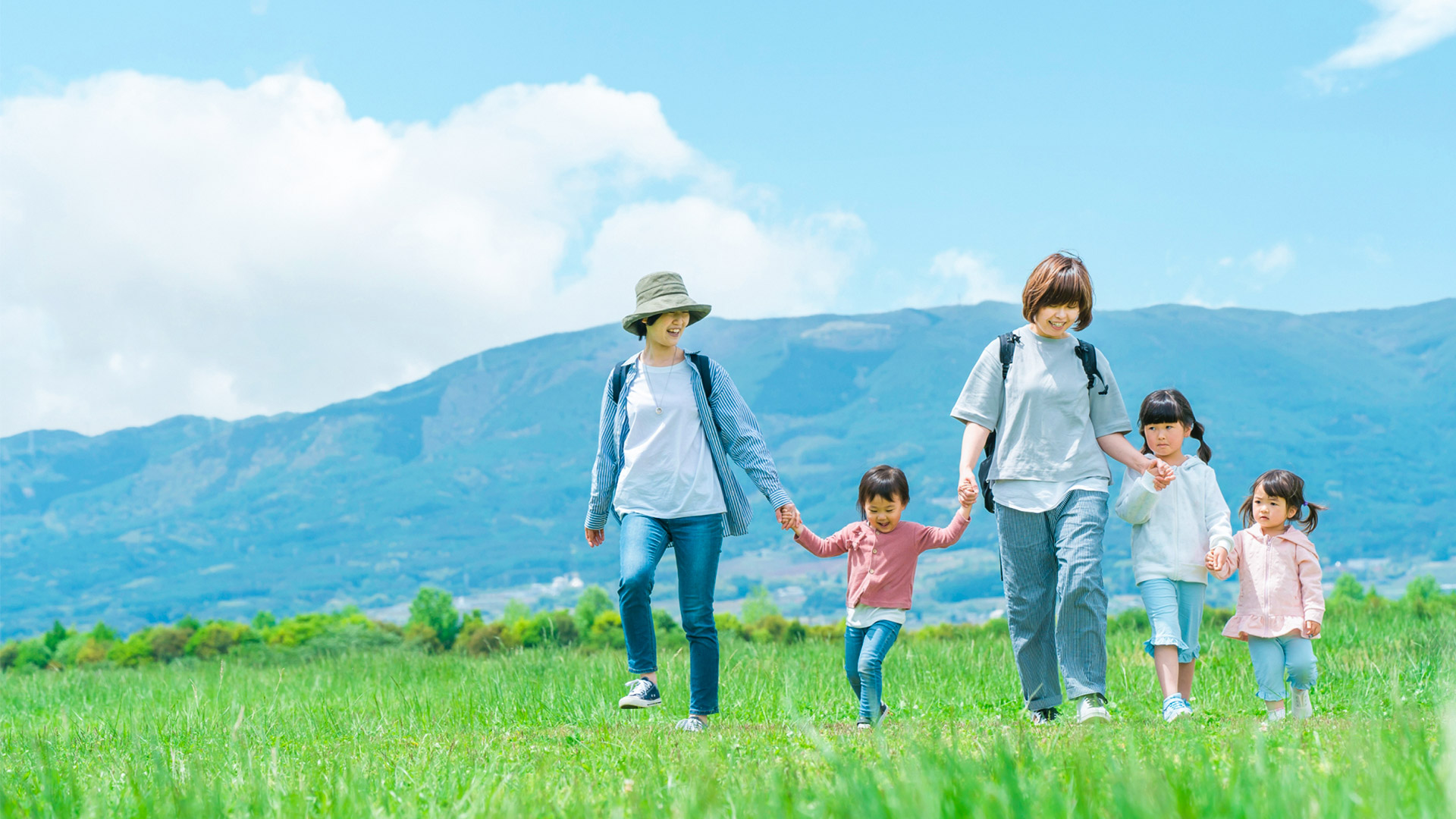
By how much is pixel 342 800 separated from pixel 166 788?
0.46m

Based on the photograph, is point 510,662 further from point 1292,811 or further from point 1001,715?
point 1292,811

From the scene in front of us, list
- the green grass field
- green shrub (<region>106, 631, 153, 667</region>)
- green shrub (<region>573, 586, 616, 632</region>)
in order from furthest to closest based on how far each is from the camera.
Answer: green shrub (<region>573, 586, 616, 632</region>)
green shrub (<region>106, 631, 153, 667</region>)
the green grass field

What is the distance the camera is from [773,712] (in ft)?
21.8

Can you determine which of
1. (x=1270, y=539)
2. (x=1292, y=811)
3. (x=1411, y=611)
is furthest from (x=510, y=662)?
(x=1411, y=611)

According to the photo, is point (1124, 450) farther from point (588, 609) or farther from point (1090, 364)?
point (588, 609)

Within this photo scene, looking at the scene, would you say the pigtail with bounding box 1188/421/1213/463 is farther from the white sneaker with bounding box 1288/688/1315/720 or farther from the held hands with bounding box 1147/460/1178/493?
the white sneaker with bounding box 1288/688/1315/720

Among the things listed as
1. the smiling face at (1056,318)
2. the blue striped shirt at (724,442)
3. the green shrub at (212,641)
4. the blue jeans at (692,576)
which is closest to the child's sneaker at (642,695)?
the blue jeans at (692,576)

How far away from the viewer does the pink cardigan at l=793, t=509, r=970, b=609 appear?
19.6 feet

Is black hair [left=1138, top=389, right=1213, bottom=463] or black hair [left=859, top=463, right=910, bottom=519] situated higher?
black hair [left=1138, top=389, right=1213, bottom=463]

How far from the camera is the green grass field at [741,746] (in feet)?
8.30

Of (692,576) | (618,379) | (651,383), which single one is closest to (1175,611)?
(692,576)

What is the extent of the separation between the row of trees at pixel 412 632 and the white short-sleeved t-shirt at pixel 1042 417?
8.15 meters

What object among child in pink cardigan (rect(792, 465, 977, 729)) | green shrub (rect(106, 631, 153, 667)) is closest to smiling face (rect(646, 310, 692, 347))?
child in pink cardigan (rect(792, 465, 977, 729))

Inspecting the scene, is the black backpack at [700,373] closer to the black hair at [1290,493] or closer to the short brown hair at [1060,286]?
the short brown hair at [1060,286]
